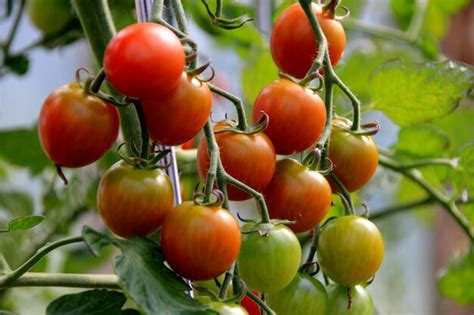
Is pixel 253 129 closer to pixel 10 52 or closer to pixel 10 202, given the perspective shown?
pixel 10 52

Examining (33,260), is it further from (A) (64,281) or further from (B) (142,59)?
(B) (142,59)

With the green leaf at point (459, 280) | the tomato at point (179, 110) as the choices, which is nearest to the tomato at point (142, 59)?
the tomato at point (179, 110)

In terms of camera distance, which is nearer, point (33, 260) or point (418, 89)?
point (33, 260)

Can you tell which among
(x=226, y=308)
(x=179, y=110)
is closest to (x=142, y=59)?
(x=179, y=110)

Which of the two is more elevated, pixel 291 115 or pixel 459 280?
pixel 291 115

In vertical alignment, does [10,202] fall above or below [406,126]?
below

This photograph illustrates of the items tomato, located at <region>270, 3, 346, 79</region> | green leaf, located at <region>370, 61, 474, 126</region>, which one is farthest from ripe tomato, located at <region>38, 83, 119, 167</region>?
green leaf, located at <region>370, 61, 474, 126</region>

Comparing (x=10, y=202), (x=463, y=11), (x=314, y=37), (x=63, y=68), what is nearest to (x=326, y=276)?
(x=314, y=37)

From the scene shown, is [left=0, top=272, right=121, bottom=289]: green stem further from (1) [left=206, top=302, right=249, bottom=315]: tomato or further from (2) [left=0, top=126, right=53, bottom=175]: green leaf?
(2) [left=0, top=126, right=53, bottom=175]: green leaf
